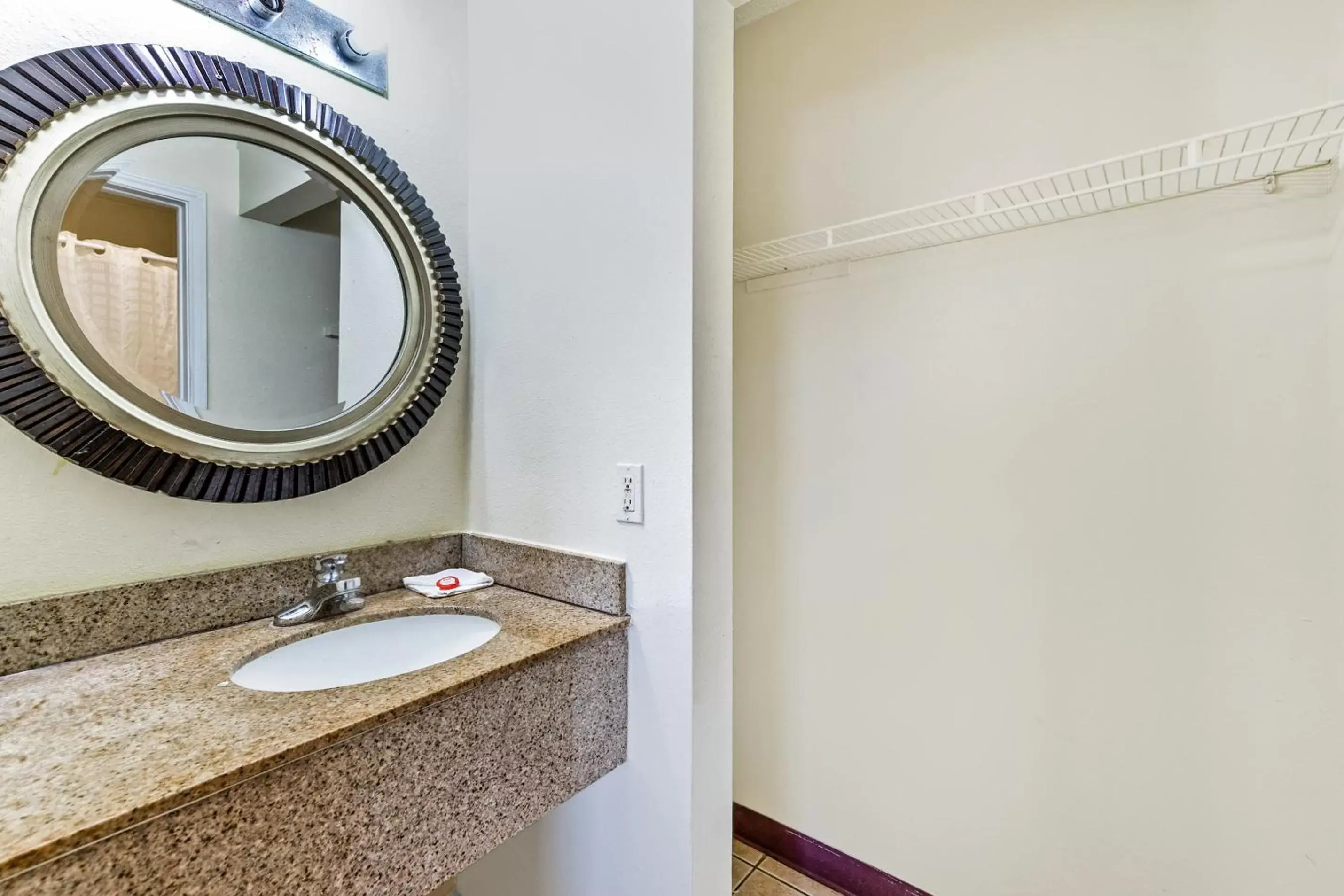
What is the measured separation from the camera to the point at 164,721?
0.75m

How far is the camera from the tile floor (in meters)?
1.61

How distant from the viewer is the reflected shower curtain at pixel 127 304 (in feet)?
3.12

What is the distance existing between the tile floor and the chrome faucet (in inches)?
52.9

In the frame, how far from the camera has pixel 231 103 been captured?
1.09 metres

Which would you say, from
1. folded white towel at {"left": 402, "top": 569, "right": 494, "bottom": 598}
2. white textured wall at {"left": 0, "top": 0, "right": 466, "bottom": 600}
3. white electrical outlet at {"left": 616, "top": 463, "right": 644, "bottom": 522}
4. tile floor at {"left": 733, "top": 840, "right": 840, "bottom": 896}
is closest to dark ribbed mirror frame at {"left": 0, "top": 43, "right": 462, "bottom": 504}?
white textured wall at {"left": 0, "top": 0, "right": 466, "bottom": 600}

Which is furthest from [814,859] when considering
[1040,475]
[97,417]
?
[97,417]

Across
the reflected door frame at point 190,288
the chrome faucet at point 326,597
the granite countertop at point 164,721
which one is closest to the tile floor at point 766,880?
the granite countertop at point 164,721

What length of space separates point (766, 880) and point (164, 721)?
159cm

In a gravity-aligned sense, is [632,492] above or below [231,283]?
below

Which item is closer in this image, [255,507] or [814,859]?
[255,507]

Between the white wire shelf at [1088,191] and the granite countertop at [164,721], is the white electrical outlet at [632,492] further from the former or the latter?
the white wire shelf at [1088,191]

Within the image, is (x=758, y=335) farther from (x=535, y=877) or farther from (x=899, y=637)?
(x=535, y=877)

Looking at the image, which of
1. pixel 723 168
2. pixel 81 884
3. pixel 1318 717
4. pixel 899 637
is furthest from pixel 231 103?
pixel 1318 717

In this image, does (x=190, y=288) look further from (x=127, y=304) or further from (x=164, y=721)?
(x=164, y=721)
